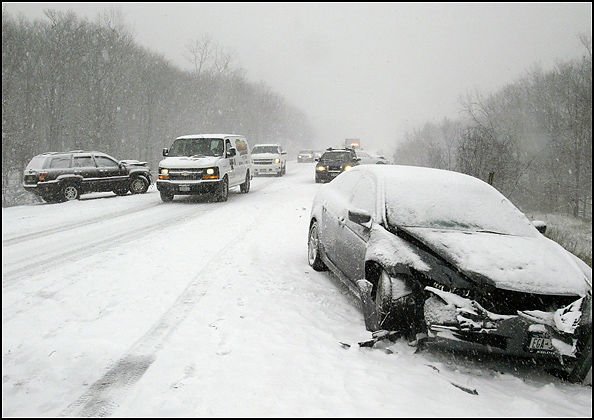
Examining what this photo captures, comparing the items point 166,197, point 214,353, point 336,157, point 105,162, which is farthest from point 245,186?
point 214,353

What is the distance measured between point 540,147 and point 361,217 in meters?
36.2

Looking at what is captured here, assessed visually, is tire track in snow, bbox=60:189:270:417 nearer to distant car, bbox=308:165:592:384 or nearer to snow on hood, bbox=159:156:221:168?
distant car, bbox=308:165:592:384

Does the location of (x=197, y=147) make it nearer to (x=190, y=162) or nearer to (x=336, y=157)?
(x=190, y=162)

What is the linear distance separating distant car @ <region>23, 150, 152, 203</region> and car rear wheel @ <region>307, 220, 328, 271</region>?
11.3 meters

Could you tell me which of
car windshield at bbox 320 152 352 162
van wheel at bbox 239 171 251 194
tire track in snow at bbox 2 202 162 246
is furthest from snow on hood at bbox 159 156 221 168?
car windshield at bbox 320 152 352 162

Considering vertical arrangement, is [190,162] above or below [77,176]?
above

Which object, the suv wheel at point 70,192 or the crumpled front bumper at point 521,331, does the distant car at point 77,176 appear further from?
the crumpled front bumper at point 521,331

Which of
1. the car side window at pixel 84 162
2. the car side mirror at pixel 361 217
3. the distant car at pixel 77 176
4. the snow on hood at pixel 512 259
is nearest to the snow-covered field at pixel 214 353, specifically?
the snow on hood at pixel 512 259

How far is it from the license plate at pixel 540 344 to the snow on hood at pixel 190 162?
36.8 ft

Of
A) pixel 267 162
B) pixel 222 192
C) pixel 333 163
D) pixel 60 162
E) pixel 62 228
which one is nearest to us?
pixel 62 228

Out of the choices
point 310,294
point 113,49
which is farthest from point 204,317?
point 113,49

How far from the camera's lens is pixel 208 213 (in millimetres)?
11547

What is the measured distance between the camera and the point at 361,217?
4578mm

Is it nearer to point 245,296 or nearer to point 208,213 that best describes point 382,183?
point 245,296
